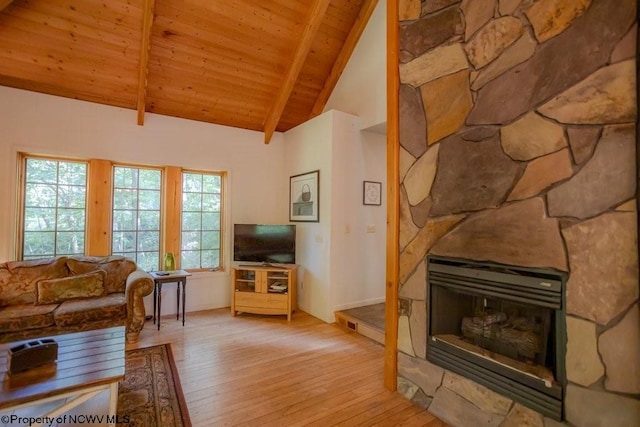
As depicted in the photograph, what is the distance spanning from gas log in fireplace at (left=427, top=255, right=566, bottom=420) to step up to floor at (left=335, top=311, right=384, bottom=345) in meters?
1.16

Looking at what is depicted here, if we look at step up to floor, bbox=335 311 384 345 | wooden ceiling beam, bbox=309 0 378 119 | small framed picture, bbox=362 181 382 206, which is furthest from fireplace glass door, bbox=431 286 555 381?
wooden ceiling beam, bbox=309 0 378 119

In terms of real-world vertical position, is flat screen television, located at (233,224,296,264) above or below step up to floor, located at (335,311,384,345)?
above

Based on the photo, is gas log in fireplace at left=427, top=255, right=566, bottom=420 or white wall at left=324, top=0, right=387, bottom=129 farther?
white wall at left=324, top=0, right=387, bottom=129

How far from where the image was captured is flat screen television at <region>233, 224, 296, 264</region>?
426cm

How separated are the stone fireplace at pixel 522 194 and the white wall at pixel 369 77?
148cm

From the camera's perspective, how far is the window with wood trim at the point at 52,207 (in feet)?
11.6

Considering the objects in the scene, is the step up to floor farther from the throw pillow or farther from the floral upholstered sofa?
the throw pillow

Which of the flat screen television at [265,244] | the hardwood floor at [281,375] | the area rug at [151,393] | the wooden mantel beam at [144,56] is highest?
the wooden mantel beam at [144,56]

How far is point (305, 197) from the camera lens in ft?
14.6

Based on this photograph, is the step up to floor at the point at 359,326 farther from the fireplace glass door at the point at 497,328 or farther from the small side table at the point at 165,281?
the small side table at the point at 165,281

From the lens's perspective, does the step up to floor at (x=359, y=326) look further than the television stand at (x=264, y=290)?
No

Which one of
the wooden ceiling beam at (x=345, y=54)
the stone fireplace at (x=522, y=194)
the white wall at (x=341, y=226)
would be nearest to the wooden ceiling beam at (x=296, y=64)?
the white wall at (x=341, y=226)

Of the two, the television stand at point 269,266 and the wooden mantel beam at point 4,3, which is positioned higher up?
the wooden mantel beam at point 4,3

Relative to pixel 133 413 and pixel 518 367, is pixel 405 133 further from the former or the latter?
pixel 133 413
